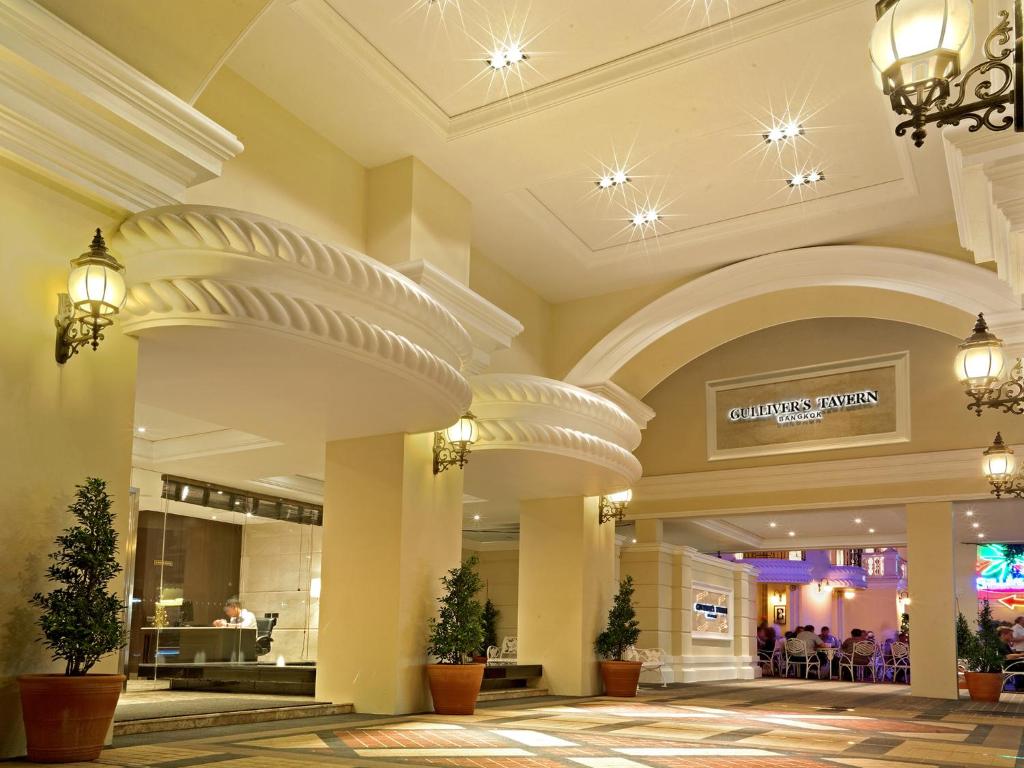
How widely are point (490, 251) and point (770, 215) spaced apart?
281 cm

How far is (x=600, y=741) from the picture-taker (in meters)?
5.60

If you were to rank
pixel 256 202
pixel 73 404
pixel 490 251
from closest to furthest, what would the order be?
1. pixel 73 404
2. pixel 256 202
3. pixel 490 251

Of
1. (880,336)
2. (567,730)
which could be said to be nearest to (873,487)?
(880,336)

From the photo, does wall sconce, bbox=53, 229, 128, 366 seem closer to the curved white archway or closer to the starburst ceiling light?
the starburst ceiling light

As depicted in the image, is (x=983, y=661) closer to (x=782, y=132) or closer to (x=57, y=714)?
(x=782, y=132)

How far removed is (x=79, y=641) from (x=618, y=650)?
693cm

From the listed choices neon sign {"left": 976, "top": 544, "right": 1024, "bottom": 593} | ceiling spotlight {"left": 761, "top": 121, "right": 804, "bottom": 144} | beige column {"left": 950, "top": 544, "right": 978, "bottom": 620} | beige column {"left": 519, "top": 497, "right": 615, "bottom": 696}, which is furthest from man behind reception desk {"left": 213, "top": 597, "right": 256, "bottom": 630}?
neon sign {"left": 976, "top": 544, "right": 1024, "bottom": 593}

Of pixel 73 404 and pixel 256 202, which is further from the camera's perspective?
pixel 256 202

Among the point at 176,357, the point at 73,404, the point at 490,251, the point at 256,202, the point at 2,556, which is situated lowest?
the point at 2,556

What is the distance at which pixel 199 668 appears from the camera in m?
9.31

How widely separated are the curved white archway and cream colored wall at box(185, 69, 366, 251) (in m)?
3.59

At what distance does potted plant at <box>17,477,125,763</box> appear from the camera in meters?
4.12

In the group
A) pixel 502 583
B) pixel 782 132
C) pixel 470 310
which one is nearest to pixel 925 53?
pixel 782 132

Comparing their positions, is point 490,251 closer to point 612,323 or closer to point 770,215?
point 612,323
